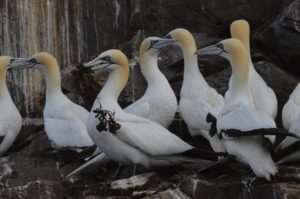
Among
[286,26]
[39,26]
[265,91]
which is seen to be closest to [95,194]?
[265,91]

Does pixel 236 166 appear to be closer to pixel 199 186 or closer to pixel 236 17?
pixel 199 186

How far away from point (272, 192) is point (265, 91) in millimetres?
3193

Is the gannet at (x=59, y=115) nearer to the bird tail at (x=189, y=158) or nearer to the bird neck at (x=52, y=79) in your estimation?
the bird neck at (x=52, y=79)

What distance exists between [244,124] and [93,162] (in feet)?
7.11

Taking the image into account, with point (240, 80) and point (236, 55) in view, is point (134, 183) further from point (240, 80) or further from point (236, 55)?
point (236, 55)

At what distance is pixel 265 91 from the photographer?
539 inches

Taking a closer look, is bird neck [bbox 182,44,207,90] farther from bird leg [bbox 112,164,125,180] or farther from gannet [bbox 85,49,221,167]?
bird leg [bbox 112,164,125,180]

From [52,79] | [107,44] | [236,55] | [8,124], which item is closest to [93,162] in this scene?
[8,124]

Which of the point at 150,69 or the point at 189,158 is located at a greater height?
the point at 150,69

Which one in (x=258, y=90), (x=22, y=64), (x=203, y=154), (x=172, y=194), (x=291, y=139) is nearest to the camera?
(x=172, y=194)

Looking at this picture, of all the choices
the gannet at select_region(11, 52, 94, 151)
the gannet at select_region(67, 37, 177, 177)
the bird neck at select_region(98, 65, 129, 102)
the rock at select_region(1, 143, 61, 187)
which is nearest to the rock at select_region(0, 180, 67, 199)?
the rock at select_region(1, 143, 61, 187)

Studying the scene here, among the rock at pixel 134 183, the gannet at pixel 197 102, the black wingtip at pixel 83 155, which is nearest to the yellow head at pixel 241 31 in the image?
the gannet at pixel 197 102

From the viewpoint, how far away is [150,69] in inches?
556

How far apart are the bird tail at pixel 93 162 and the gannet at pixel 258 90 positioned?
1.86m
